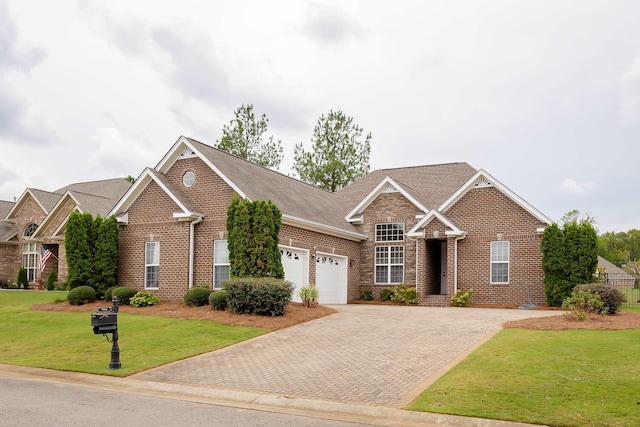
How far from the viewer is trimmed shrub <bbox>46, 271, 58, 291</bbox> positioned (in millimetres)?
36406

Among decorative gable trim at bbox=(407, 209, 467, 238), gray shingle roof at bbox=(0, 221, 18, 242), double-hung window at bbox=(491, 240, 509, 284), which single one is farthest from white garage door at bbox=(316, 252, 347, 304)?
gray shingle roof at bbox=(0, 221, 18, 242)

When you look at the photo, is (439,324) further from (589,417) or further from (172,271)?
(172,271)

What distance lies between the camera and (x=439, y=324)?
1859 cm

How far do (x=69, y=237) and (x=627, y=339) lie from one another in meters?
20.8

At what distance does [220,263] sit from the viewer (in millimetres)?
23766

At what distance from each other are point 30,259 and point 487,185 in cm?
2994

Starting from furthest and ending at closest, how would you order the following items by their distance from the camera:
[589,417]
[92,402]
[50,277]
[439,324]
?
[50,277]
[439,324]
[92,402]
[589,417]

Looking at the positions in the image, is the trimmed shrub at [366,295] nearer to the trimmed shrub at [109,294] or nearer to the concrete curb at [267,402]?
the trimmed shrub at [109,294]

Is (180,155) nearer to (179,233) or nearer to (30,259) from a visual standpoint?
(179,233)

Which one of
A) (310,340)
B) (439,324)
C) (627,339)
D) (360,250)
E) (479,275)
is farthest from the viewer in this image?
(360,250)

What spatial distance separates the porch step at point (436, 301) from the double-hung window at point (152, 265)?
38.7 feet

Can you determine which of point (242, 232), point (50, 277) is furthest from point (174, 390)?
point (50, 277)

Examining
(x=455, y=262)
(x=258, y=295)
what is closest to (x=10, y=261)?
(x=258, y=295)

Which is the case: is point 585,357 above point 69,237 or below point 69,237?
below
